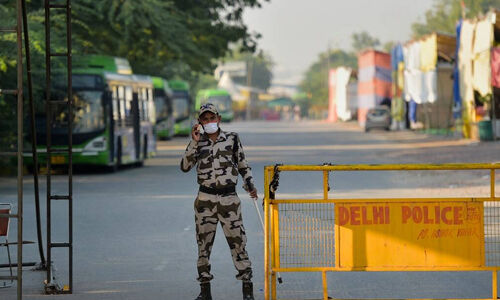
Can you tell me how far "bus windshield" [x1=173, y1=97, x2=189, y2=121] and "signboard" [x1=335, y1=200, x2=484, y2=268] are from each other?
189 feet

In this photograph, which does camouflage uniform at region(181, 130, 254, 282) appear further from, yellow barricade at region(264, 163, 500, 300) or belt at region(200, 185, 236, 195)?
yellow barricade at region(264, 163, 500, 300)

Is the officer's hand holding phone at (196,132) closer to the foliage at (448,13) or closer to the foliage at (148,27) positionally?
the foliage at (148,27)

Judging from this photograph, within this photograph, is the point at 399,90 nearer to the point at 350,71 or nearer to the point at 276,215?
the point at 350,71

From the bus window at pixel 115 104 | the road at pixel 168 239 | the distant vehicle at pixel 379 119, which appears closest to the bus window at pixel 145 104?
the road at pixel 168 239

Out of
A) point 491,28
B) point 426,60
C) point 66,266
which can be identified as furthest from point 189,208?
point 426,60

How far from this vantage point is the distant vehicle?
248 ft

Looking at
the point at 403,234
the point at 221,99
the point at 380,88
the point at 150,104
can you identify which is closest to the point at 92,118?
the point at 150,104

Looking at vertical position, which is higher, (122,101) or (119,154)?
(122,101)

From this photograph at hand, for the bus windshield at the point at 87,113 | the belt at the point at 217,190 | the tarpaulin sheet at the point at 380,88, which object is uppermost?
the tarpaulin sheet at the point at 380,88

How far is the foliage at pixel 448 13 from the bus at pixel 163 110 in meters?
81.4

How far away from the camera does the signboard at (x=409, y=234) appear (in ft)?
32.4

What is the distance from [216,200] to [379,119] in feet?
218

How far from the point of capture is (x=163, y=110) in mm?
61625

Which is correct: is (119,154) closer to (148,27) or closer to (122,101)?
(122,101)
